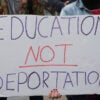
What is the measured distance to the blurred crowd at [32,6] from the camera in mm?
5602

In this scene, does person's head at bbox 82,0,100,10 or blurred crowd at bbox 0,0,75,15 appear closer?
person's head at bbox 82,0,100,10

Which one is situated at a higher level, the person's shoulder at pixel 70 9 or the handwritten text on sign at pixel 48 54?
the person's shoulder at pixel 70 9

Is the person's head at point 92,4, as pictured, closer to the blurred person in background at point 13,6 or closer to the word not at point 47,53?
the word not at point 47,53

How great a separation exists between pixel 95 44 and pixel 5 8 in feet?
5.27

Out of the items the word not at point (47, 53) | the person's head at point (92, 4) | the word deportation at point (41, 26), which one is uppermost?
the person's head at point (92, 4)

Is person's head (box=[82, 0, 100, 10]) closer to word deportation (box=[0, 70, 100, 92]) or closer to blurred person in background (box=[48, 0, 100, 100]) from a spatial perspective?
blurred person in background (box=[48, 0, 100, 100])

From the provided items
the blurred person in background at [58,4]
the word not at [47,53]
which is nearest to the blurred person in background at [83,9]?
the word not at [47,53]

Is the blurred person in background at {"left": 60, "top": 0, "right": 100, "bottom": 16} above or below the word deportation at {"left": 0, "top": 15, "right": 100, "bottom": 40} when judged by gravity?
above

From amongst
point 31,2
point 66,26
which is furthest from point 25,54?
point 31,2

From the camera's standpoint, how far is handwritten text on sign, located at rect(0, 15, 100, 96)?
457 centimetres

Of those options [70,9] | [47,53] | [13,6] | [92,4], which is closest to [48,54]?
[47,53]

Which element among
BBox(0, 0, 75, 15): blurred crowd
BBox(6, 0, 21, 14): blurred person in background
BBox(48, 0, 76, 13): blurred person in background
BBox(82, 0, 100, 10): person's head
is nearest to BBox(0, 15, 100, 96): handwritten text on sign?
BBox(82, 0, 100, 10): person's head

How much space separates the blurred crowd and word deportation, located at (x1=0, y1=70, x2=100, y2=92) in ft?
3.56

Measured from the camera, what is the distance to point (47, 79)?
15.1 ft
